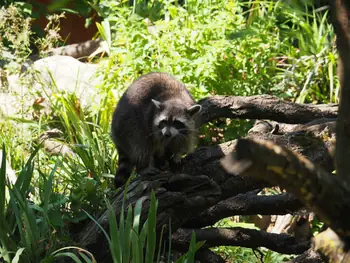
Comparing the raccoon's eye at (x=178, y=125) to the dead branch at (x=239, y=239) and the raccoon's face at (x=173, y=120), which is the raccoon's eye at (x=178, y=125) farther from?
the dead branch at (x=239, y=239)

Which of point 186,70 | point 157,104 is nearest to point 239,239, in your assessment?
point 157,104

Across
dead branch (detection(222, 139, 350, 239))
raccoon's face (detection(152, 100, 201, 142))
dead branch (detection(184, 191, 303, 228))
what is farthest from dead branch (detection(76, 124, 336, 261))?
dead branch (detection(222, 139, 350, 239))

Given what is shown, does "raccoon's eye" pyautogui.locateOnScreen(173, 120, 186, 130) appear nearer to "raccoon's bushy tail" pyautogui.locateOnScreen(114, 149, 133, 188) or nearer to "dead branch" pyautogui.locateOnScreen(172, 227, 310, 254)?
"raccoon's bushy tail" pyautogui.locateOnScreen(114, 149, 133, 188)

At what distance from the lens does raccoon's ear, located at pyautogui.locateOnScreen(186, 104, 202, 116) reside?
5.24 m

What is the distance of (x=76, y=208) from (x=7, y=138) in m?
2.54

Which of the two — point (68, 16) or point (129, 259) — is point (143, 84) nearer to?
point (129, 259)

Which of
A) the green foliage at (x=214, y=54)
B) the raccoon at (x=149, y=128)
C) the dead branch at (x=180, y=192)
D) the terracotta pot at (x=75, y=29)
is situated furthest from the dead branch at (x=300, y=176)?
the terracotta pot at (x=75, y=29)

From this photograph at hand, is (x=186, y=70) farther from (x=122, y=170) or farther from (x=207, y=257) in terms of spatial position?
(x=207, y=257)

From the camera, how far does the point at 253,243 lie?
15.5 ft

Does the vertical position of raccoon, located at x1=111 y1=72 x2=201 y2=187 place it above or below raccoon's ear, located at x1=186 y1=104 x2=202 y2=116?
below

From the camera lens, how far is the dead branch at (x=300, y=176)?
1434 mm

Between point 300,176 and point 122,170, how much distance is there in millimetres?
3801

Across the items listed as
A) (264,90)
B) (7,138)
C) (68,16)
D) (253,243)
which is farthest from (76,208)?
(68,16)

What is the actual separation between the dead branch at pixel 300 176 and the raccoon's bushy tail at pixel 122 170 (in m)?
3.58
